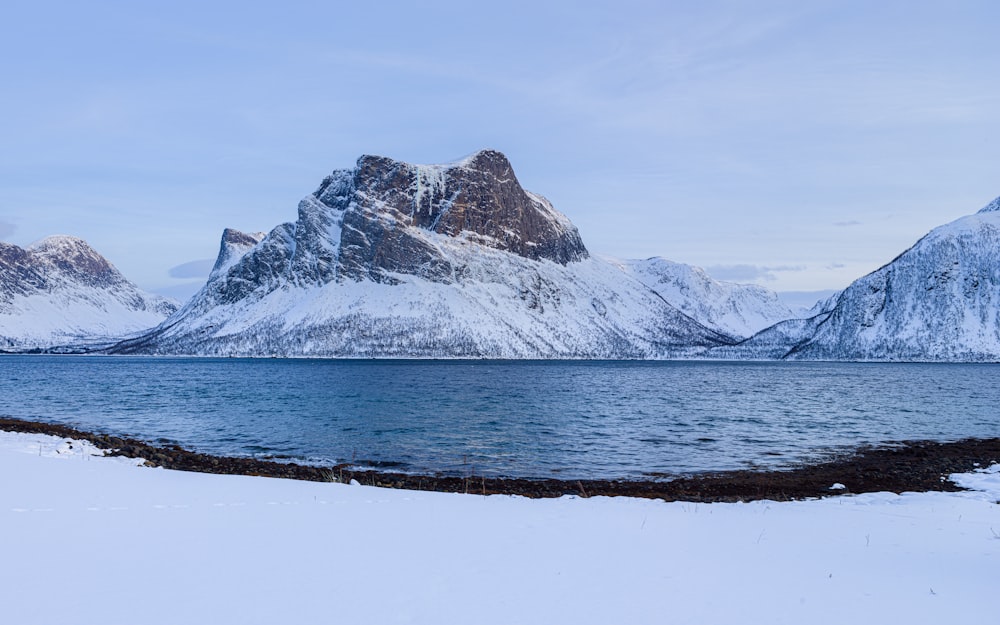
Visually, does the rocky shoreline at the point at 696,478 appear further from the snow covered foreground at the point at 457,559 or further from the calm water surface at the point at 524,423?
the snow covered foreground at the point at 457,559

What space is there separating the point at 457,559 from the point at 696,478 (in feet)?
67.6

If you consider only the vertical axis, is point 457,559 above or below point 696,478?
above

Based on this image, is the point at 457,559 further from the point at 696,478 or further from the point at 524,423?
the point at 524,423

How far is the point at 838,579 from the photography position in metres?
12.5

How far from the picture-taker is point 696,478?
101 feet

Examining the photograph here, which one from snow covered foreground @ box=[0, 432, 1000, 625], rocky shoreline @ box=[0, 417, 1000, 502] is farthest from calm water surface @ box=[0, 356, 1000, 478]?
snow covered foreground @ box=[0, 432, 1000, 625]

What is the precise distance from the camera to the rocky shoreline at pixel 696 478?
2653 centimetres

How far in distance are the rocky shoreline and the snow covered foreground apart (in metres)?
5.94

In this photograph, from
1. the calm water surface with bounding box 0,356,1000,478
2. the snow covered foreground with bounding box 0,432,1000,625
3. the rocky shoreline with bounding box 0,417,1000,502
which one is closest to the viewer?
the snow covered foreground with bounding box 0,432,1000,625

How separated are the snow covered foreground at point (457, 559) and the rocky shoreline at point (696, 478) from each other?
5.94m

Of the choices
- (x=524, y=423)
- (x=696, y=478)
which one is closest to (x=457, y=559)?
(x=696, y=478)

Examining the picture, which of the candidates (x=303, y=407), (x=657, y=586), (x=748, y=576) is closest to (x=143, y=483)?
(x=657, y=586)

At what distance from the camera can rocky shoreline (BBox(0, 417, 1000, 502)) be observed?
26.5 meters

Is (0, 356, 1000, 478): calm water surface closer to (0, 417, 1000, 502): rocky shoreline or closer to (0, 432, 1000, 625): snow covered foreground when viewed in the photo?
(0, 417, 1000, 502): rocky shoreline
